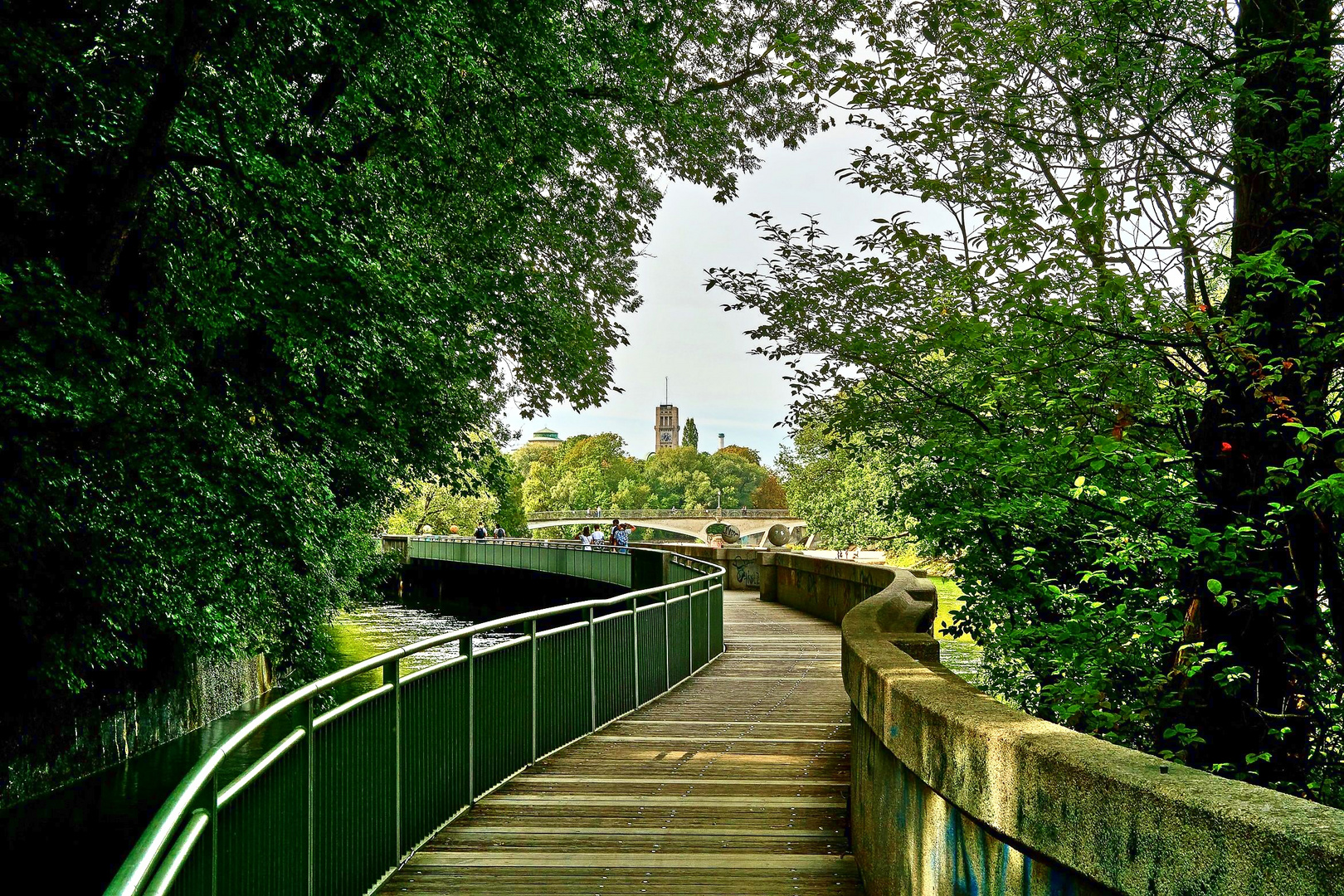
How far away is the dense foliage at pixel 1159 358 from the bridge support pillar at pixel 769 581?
17.3 metres

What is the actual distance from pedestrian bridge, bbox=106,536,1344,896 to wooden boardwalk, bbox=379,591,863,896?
0.08ft

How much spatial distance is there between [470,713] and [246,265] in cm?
541

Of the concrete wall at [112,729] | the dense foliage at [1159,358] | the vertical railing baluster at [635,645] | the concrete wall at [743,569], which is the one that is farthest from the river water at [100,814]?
the concrete wall at [743,569]

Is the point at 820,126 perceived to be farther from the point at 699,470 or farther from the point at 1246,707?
the point at 699,470

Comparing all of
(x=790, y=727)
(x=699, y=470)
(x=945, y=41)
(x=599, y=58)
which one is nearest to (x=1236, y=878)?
(x=945, y=41)

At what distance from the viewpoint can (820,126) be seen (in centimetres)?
1892

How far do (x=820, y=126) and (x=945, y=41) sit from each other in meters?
12.1

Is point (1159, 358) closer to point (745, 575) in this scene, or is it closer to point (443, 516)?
point (745, 575)

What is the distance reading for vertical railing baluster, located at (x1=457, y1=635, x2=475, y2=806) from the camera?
6.49 meters

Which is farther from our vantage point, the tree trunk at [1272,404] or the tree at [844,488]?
the tree at [844,488]

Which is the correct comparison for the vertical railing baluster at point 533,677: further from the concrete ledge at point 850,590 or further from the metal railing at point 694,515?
the metal railing at point 694,515

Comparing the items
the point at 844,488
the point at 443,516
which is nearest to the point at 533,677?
the point at 844,488

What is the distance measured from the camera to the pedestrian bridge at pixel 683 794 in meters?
2.23

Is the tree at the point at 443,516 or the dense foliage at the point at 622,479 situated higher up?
the dense foliage at the point at 622,479
